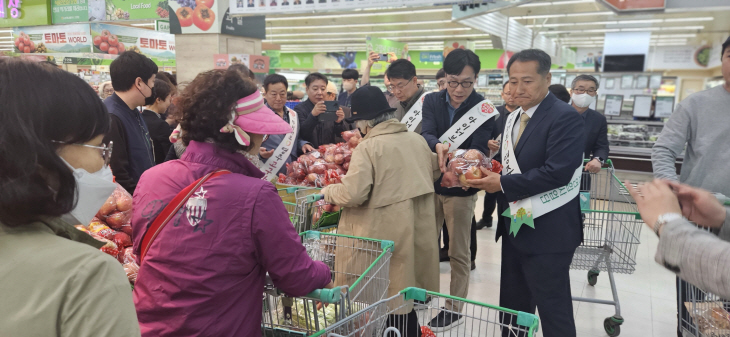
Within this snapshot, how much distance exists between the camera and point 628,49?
11.3m

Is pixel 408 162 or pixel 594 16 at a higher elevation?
pixel 594 16

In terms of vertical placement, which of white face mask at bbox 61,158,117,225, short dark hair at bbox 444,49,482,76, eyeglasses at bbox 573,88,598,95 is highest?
short dark hair at bbox 444,49,482,76

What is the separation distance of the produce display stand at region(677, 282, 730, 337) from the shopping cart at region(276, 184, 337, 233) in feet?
6.18

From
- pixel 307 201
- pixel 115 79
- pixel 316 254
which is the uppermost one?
pixel 115 79

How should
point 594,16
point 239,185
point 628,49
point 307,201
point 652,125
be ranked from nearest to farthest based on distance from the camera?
point 239,185, point 307,201, point 652,125, point 628,49, point 594,16

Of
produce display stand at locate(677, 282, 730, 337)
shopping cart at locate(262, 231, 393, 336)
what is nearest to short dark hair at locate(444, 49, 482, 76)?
shopping cart at locate(262, 231, 393, 336)

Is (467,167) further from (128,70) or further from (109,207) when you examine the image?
(128,70)

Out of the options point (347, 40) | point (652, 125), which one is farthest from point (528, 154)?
point (347, 40)

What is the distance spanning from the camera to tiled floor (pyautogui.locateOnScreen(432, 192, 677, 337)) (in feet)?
11.0

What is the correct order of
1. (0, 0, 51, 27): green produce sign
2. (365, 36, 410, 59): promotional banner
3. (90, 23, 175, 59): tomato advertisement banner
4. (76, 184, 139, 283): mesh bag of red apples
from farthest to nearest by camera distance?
(365, 36, 410, 59): promotional banner → (90, 23, 175, 59): tomato advertisement banner → (0, 0, 51, 27): green produce sign → (76, 184, 139, 283): mesh bag of red apples

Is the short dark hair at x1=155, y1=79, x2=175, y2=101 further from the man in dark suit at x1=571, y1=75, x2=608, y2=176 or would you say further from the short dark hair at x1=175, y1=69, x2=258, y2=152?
the man in dark suit at x1=571, y1=75, x2=608, y2=176

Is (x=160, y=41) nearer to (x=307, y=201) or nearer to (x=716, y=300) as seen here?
(x=307, y=201)

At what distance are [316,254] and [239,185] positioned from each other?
100 centimetres

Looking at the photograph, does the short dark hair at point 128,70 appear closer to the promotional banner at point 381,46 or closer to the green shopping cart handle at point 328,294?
the green shopping cart handle at point 328,294
